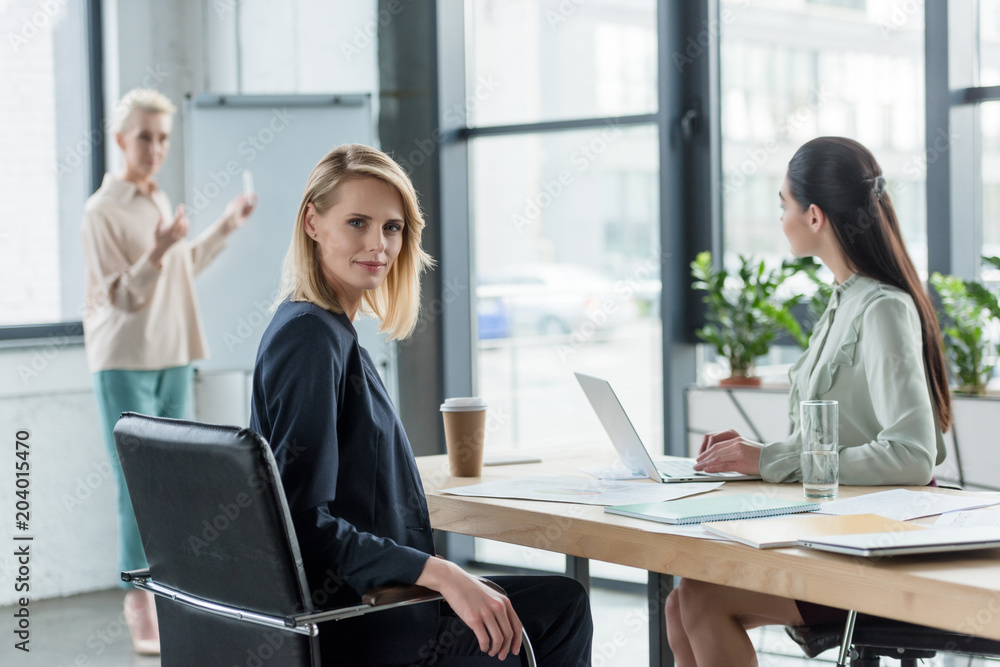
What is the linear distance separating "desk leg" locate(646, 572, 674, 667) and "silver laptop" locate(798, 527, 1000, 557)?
0.59 meters

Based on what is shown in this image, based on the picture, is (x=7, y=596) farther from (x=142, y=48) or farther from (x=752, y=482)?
(x=752, y=482)

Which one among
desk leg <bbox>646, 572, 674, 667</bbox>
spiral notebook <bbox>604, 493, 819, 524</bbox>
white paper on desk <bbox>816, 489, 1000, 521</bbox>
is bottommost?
desk leg <bbox>646, 572, 674, 667</bbox>

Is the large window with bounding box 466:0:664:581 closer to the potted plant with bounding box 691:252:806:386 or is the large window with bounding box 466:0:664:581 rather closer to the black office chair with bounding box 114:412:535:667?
the potted plant with bounding box 691:252:806:386

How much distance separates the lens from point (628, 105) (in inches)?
148

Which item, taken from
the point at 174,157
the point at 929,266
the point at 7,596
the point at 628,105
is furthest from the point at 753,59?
the point at 7,596

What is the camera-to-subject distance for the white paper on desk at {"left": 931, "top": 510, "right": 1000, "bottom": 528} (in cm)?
136

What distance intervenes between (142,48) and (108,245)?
1035 millimetres

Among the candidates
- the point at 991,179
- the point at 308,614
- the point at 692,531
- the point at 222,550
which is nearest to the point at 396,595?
the point at 308,614

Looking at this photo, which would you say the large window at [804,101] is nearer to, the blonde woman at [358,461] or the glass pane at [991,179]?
the glass pane at [991,179]

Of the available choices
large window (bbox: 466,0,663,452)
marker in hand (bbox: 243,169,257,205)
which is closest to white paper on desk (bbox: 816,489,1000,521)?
large window (bbox: 466,0,663,452)

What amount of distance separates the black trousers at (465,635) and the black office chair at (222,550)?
0.13m

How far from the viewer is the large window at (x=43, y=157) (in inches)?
154

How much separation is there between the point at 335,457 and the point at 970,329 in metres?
2.08

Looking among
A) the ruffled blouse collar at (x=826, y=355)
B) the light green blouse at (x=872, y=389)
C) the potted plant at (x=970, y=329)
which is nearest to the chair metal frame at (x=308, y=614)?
the light green blouse at (x=872, y=389)
